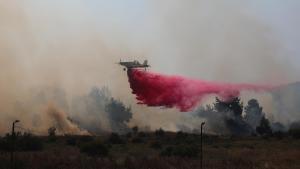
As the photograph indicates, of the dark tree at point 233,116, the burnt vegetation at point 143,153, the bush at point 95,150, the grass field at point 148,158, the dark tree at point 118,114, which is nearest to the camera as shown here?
the grass field at point 148,158

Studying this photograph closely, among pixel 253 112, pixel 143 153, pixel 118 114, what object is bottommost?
pixel 143 153

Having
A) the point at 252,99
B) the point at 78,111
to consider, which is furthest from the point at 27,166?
the point at 252,99

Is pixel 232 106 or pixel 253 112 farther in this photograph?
pixel 253 112

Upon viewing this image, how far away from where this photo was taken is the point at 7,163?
46.4m

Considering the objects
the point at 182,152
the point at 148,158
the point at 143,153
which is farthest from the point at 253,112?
the point at 148,158

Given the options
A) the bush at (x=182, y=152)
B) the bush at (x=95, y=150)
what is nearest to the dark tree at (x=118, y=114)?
the bush at (x=95, y=150)

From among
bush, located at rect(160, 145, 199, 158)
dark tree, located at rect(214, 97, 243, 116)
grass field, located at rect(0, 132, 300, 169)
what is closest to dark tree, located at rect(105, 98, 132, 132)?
dark tree, located at rect(214, 97, 243, 116)

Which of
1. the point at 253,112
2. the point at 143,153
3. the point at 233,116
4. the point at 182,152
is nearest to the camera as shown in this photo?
the point at 182,152

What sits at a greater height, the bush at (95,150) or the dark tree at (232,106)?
the dark tree at (232,106)

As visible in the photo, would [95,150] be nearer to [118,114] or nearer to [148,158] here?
[148,158]

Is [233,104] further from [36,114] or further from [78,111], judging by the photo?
[36,114]

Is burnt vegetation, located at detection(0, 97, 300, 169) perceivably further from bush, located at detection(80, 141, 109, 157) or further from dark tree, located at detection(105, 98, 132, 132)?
dark tree, located at detection(105, 98, 132, 132)

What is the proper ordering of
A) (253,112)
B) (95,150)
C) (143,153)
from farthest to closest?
(253,112)
(143,153)
(95,150)

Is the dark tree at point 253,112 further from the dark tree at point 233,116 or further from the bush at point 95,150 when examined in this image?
the bush at point 95,150
